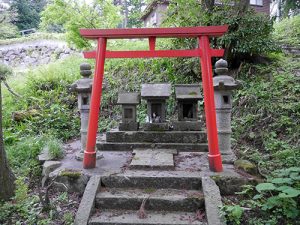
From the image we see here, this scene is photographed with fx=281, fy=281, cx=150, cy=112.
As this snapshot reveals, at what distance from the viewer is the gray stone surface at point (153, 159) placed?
4664 millimetres

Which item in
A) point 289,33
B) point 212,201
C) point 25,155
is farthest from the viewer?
point 289,33

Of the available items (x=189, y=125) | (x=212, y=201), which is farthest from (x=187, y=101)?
(x=212, y=201)

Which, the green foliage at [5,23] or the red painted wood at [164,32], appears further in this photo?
the green foliage at [5,23]

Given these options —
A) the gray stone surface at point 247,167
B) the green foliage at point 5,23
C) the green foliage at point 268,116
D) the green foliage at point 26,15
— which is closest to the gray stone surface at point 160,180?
the gray stone surface at point 247,167

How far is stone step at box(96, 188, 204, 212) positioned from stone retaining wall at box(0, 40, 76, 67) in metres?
15.7

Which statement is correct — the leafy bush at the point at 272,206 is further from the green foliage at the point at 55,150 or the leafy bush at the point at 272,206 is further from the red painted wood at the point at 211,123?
the green foliage at the point at 55,150

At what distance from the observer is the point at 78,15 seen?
10.8m

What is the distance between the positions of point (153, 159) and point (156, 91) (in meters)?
1.57

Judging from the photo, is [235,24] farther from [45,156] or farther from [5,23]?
[5,23]

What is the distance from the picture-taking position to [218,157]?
14.7 feet

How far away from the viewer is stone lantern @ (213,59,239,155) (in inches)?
193

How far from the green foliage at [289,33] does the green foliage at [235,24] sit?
125 inches

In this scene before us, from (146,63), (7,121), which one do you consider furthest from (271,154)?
(7,121)

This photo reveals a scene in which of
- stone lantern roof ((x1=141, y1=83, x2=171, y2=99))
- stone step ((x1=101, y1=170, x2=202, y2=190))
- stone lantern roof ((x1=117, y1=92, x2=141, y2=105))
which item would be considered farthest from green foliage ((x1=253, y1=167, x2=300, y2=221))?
stone lantern roof ((x1=117, y1=92, x2=141, y2=105))
